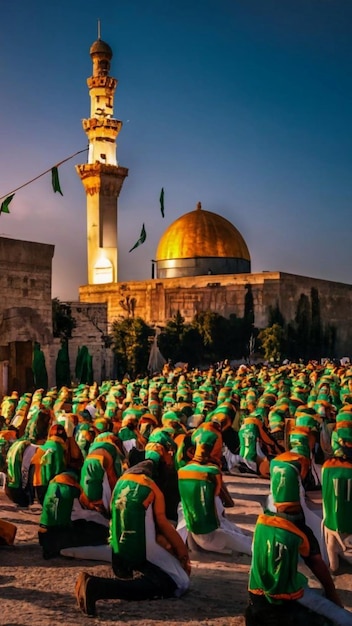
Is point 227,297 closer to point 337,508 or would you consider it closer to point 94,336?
point 94,336

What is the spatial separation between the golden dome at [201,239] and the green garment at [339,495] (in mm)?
40599

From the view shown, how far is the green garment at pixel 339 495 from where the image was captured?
21.5ft

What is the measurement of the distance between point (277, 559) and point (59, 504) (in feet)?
10.2

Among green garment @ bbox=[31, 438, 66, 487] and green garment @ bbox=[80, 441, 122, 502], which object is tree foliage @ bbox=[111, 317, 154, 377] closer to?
green garment @ bbox=[31, 438, 66, 487]

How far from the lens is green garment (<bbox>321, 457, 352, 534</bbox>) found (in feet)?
21.5

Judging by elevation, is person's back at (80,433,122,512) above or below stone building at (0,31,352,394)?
below

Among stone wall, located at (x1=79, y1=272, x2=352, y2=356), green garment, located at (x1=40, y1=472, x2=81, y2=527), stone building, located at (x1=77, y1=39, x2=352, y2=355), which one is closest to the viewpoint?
green garment, located at (x1=40, y1=472, x2=81, y2=527)

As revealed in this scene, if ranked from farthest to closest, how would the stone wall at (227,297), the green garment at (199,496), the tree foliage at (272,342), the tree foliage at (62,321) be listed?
the stone wall at (227,297), the tree foliage at (272,342), the tree foliage at (62,321), the green garment at (199,496)

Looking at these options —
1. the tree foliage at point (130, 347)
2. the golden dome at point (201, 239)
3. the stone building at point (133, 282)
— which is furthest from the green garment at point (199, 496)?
the golden dome at point (201, 239)

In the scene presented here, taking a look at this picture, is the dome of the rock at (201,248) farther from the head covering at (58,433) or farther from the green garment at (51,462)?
the green garment at (51,462)

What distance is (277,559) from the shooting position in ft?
14.8

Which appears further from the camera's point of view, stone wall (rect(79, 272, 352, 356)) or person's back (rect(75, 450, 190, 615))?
stone wall (rect(79, 272, 352, 356))

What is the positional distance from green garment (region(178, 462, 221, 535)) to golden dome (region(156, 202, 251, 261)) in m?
40.4

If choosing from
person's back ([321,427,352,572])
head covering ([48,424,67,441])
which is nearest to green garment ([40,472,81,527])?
head covering ([48,424,67,441])
